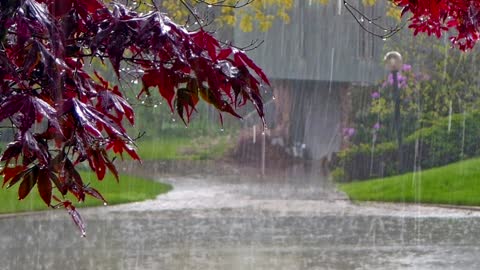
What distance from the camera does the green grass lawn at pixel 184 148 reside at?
20828 millimetres

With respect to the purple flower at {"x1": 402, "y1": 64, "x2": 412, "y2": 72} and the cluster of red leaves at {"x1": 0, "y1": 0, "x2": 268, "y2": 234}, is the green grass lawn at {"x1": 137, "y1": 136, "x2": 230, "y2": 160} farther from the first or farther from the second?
the cluster of red leaves at {"x1": 0, "y1": 0, "x2": 268, "y2": 234}

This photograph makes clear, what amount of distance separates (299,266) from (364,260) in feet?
2.47

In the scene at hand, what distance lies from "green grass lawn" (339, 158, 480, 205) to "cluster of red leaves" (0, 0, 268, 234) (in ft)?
36.6

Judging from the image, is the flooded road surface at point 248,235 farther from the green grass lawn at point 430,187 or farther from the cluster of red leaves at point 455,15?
the cluster of red leaves at point 455,15

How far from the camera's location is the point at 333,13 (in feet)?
66.1

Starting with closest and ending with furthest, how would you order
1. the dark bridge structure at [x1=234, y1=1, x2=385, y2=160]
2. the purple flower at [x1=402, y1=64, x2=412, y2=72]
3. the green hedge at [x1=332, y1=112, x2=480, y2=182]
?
1. the green hedge at [x1=332, y1=112, x2=480, y2=182]
2. the purple flower at [x1=402, y1=64, x2=412, y2=72]
3. the dark bridge structure at [x1=234, y1=1, x2=385, y2=160]

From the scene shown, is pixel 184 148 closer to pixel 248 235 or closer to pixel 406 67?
pixel 406 67

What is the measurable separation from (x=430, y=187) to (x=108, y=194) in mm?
5415

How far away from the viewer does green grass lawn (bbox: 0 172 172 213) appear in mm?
12703

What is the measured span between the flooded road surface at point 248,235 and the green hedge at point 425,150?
2.07 meters

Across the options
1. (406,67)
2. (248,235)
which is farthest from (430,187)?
(248,235)

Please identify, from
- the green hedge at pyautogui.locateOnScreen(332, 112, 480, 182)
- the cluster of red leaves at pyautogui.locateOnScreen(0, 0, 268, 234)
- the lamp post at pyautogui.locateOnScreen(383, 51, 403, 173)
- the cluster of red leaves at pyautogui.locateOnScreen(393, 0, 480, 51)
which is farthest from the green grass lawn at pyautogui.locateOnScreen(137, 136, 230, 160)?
the cluster of red leaves at pyautogui.locateOnScreen(0, 0, 268, 234)

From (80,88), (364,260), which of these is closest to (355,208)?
(364,260)

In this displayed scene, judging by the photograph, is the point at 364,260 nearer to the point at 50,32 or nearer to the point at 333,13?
the point at 50,32
